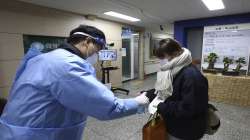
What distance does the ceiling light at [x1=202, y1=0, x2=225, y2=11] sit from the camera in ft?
11.6

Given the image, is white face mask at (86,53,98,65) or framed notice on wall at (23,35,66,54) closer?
white face mask at (86,53,98,65)

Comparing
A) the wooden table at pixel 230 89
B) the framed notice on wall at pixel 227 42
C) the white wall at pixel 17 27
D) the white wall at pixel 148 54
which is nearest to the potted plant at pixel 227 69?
the wooden table at pixel 230 89

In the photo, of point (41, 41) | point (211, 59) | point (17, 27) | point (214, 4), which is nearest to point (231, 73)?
point (211, 59)

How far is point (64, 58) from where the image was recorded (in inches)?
32.9

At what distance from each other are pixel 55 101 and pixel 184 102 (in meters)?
0.79

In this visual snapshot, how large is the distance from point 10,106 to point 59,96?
1.09ft

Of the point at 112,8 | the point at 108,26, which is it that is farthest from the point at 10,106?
the point at 108,26

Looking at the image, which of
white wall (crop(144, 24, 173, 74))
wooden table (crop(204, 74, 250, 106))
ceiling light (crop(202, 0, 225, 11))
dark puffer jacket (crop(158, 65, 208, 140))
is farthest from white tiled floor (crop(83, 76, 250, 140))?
white wall (crop(144, 24, 173, 74))

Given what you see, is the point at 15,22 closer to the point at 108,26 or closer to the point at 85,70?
the point at 108,26

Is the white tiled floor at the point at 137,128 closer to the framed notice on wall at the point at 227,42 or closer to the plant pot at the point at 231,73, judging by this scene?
the plant pot at the point at 231,73

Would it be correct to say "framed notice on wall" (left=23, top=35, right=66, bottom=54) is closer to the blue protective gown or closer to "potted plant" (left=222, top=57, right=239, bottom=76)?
the blue protective gown

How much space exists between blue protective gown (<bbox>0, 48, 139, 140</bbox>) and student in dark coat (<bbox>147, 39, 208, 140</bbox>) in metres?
0.39

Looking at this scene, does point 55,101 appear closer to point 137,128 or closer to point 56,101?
point 56,101

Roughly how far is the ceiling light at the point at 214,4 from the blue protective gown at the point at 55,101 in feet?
11.7
